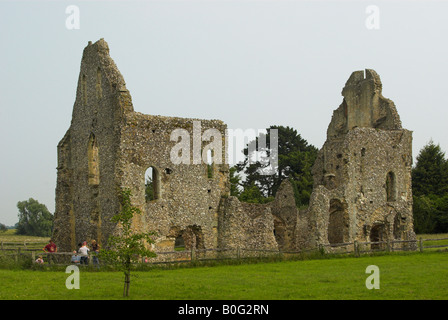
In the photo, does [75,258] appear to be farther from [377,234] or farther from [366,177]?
[377,234]

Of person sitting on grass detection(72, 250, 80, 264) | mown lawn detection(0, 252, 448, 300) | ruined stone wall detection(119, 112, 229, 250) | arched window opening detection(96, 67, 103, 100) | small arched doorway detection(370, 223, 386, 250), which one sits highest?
arched window opening detection(96, 67, 103, 100)

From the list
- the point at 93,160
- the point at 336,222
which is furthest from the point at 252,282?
the point at 336,222

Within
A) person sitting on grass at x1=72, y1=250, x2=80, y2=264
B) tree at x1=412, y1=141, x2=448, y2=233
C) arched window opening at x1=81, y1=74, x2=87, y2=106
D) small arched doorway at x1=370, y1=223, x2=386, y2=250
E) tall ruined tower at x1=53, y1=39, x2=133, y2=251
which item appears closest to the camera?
person sitting on grass at x1=72, y1=250, x2=80, y2=264

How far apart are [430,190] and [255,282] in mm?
36237

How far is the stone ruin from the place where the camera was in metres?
27.1

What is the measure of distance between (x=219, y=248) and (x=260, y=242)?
6.48 feet

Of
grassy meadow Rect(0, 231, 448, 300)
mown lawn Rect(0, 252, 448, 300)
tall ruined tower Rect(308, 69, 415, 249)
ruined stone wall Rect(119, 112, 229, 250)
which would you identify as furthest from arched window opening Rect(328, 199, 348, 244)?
mown lawn Rect(0, 252, 448, 300)

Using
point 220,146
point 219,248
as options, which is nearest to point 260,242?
point 219,248

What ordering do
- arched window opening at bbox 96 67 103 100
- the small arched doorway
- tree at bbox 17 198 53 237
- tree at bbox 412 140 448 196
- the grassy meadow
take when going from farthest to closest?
tree at bbox 17 198 53 237 < tree at bbox 412 140 448 196 < the small arched doorway < arched window opening at bbox 96 67 103 100 < the grassy meadow

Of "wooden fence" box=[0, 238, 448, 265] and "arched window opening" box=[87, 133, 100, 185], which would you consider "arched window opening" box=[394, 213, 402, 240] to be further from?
"arched window opening" box=[87, 133, 100, 185]

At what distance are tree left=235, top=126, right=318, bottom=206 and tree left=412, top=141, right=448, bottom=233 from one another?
900 centimetres

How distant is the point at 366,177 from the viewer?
32.4 meters

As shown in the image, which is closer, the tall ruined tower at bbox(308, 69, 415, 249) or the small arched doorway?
the tall ruined tower at bbox(308, 69, 415, 249)
